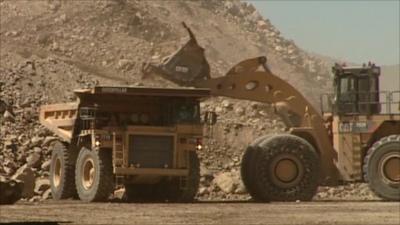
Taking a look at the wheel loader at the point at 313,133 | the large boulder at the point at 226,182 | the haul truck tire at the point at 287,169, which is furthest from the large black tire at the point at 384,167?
the large boulder at the point at 226,182

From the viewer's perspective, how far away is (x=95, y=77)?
4662 centimetres

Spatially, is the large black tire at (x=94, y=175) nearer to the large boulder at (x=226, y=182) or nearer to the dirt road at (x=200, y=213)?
the dirt road at (x=200, y=213)

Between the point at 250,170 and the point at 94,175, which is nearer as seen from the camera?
the point at 94,175

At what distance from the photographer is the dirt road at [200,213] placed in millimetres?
18281

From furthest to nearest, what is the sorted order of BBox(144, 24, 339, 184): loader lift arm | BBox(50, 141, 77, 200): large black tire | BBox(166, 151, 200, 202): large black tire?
BBox(144, 24, 339, 184): loader lift arm < BBox(50, 141, 77, 200): large black tire < BBox(166, 151, 200, 202): large black tire

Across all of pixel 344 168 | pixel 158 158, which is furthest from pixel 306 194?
pixel 158 158

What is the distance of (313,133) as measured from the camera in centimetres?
2681

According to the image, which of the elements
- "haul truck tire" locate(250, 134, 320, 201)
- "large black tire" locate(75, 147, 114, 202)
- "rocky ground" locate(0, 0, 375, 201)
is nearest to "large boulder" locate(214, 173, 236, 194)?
"rocky ground" locate(0, 0, 375, 201)

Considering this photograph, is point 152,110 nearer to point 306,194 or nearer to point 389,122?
point 306,194

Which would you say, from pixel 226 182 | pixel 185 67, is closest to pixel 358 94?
pixel 185 67

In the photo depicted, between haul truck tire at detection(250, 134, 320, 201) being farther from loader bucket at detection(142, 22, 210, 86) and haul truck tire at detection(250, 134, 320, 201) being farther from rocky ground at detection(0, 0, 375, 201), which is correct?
loader bucket at detection(142, 22, 210, 86)

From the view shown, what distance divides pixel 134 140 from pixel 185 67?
152 inches

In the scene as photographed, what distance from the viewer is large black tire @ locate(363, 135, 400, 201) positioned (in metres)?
25.5

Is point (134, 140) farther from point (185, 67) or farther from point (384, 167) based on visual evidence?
point (384, 167)
